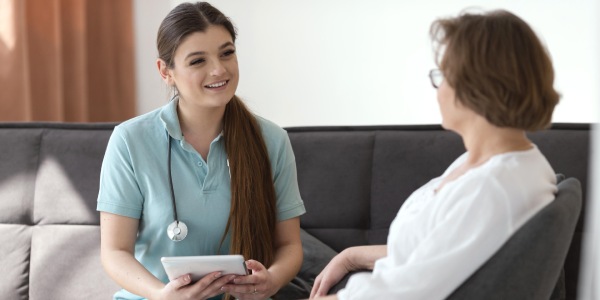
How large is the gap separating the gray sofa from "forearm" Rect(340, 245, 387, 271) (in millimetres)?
651

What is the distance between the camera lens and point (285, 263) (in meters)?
2.19

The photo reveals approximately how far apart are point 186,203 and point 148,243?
15 centimetres

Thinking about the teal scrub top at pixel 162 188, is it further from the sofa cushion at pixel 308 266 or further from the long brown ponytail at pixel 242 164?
the sofa cushion at pixel 308 266

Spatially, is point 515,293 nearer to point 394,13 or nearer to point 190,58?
point 190,58

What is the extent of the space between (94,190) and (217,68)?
2.57 feet

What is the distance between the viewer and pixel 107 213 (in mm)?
2158

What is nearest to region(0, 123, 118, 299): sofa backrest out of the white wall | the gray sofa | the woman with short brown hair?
the gray sofa

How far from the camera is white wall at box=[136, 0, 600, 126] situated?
11.1ft

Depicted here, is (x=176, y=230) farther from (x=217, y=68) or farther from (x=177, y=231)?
(x=217, y=68)

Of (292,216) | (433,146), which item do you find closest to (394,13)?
(433,146)

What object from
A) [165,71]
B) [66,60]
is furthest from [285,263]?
[66,60]

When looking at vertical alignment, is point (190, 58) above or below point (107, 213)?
above

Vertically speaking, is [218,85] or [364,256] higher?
[218,85]

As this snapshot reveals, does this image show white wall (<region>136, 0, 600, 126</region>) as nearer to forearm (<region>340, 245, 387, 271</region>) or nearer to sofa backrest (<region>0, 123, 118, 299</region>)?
sofa backrest (<region>0, 123, 118, 299</region>)
